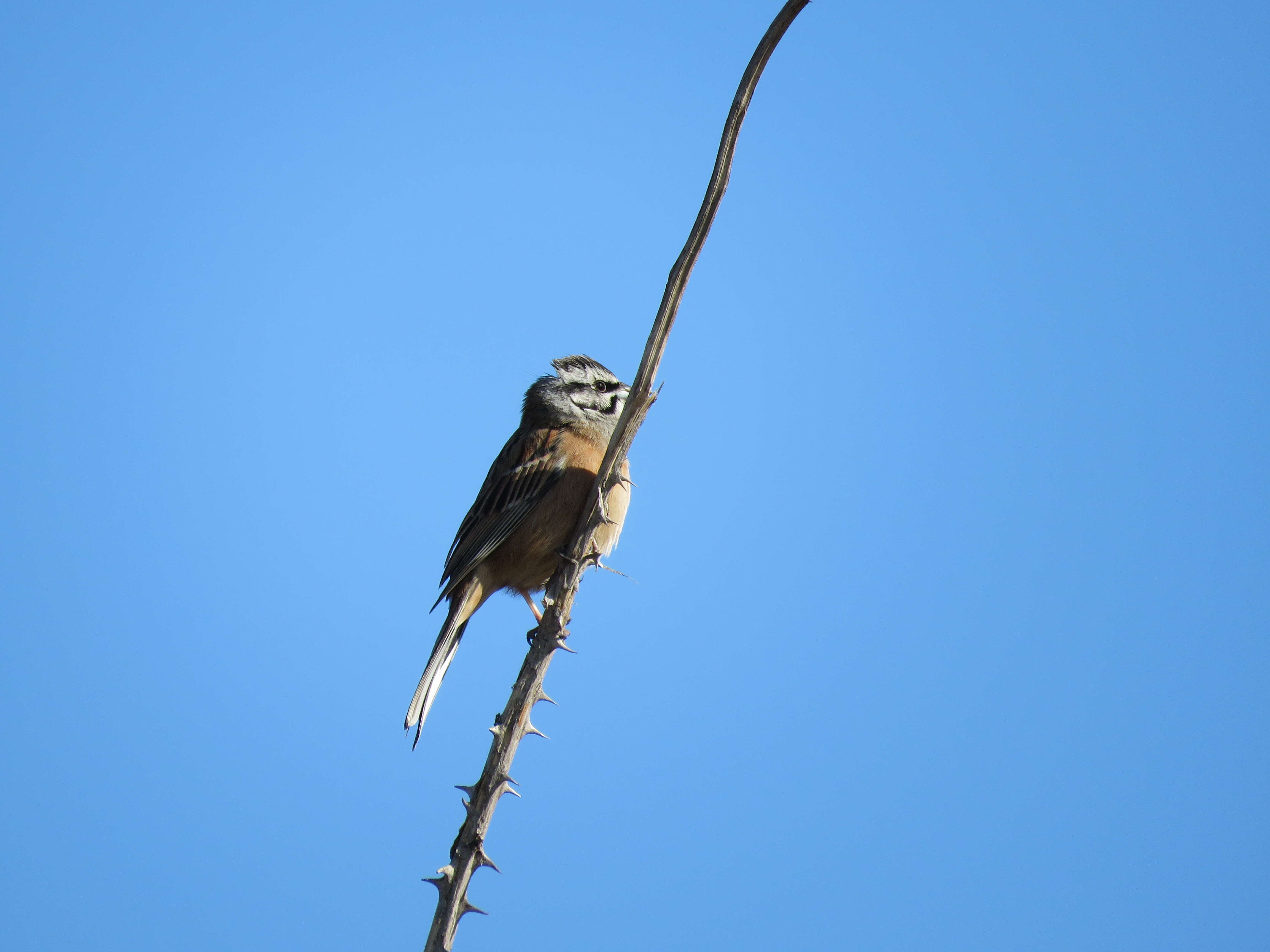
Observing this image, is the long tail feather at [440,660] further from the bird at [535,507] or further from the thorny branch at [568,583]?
the thorny branch at [568,583]

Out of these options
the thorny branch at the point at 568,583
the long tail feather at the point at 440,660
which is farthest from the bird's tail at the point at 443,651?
the thorny branch at the point at 568,583

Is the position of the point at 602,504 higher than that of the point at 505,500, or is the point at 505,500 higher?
the point at 505,500

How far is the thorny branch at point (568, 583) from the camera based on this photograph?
2984mm

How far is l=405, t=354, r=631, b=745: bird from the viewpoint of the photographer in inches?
274

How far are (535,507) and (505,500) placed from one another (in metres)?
0.34

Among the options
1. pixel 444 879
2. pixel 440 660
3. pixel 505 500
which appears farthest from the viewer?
pixel 505 500

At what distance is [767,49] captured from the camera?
2904mm

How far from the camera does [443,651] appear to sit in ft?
21.7

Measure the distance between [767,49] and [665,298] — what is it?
778mm

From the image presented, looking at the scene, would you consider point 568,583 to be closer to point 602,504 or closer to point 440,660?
point 602,504

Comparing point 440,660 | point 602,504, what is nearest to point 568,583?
point 602,504

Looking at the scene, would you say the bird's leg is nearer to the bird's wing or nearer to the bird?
the bird

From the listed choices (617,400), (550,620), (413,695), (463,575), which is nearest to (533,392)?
(617,400)

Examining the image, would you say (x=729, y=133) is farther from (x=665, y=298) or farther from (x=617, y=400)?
(x=617, y=400)
